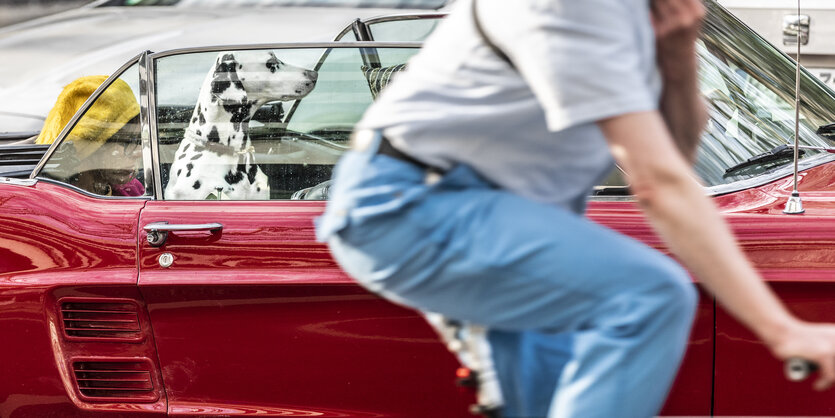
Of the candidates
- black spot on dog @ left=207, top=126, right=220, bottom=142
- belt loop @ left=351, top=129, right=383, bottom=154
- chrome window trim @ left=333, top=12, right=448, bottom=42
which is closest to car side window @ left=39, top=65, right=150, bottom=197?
black spot on dog @ left=207, top=126, right=220, bottom=142

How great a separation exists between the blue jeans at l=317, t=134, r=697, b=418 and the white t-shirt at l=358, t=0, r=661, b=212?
0.17 feet

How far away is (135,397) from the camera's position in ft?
9.32

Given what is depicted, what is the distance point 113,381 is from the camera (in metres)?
2.85

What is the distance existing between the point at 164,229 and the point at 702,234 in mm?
1660

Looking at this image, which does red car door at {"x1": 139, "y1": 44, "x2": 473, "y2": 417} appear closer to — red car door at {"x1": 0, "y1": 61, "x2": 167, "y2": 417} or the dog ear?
red car door at {"x1": 0, "y1": 61, "x2": 167, "y2": 417}

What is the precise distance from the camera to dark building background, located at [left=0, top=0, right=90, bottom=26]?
9039 mm

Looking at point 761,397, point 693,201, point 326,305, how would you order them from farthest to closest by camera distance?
point 326,305
point 761,397
point 693,201

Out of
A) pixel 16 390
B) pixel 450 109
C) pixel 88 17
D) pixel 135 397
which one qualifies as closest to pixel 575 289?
pixel 450 109

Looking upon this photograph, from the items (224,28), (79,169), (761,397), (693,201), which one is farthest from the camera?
(224,28)

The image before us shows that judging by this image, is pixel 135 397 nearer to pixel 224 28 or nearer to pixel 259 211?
pixel 259 211

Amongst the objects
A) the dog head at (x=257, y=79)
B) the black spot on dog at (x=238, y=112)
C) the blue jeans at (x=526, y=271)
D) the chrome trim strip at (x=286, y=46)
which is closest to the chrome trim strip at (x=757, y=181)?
the chrome trim strip at (x=286, y=46)

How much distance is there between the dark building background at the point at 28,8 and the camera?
904 cm

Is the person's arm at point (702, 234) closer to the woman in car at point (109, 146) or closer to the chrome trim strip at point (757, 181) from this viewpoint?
the chrome trim strip at point (757, 181)

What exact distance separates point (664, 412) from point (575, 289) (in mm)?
1211
